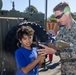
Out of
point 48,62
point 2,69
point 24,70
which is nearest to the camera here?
point 24,70

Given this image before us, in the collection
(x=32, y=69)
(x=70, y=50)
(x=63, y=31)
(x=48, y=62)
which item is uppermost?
(x=63, y=31)

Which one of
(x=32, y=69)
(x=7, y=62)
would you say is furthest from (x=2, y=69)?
(x=32, y=69)

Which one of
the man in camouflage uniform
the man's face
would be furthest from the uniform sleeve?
the man's face

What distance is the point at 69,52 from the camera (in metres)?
→ 2.82

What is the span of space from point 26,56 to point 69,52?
0.47 metres

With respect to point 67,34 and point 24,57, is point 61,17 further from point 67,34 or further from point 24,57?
point 24,57

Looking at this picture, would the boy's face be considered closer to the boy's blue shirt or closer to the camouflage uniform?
the boy's blue shirt

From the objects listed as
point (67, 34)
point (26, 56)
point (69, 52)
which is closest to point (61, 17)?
point (67, 34)

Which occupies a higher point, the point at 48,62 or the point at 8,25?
the point at 8,25

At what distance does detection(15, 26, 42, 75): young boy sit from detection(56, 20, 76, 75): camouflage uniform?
1.04ft

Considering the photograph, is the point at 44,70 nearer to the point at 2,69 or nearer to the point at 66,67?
the point at 2,69

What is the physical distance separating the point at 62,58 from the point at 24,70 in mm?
466

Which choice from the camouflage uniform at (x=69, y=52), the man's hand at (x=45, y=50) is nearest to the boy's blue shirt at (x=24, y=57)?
the man's hand at (x=45, y=50)

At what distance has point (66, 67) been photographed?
292 centimetres
